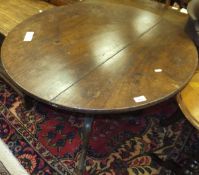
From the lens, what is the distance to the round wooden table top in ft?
3.18

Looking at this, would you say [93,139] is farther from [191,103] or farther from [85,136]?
[191,103]

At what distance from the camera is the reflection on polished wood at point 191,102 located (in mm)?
1062

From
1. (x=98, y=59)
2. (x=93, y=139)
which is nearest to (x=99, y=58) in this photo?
(x=98, y=59)

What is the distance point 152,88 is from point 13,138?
1.04m

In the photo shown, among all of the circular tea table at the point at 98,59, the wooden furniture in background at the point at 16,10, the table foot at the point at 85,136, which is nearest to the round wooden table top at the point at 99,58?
the circular tea table at the point at 98,59

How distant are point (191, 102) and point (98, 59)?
0.45 m

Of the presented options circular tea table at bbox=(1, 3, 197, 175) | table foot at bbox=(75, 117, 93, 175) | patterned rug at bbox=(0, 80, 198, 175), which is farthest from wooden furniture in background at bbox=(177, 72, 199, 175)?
Answer: table foot at bbox=(75, 117, 93, 175)

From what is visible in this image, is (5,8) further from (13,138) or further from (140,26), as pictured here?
(140,26)

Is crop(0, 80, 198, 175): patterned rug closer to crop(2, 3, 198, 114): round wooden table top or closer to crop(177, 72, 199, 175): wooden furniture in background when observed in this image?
crop(177, 72, 199, 175): wooden furniture in background

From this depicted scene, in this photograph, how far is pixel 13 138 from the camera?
165cm

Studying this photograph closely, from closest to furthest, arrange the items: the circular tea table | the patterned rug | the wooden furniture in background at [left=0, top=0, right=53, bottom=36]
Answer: the circular tea table
the patterned rug
the wooden furniture in background at [left=0, top=0, right=53, bottom=36]

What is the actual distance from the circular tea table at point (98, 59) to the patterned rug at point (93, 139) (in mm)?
203

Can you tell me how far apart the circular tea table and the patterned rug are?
8.0 inches

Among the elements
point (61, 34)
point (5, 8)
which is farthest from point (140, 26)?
A: point (5, 8)
